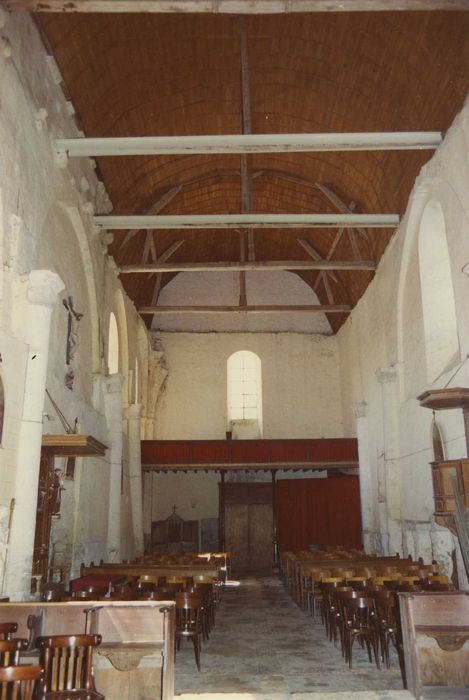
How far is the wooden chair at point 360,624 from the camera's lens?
23.5 feet

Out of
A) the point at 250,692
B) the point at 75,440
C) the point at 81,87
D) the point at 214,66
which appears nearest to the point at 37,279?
the point at 75,440

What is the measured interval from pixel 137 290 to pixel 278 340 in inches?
265

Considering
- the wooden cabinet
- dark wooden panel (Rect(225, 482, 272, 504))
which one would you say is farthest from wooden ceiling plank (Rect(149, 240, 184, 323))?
the wooden cabinet

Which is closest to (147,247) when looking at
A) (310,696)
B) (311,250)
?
(311,250)

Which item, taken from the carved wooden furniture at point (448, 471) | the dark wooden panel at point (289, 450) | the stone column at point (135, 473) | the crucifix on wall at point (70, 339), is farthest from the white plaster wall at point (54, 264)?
the carved wooden furniture at point (448, 471)

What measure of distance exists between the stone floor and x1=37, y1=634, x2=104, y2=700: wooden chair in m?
1.41

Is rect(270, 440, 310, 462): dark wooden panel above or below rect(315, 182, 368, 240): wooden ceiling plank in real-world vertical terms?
below

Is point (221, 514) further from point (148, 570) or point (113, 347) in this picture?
point (148, 570)

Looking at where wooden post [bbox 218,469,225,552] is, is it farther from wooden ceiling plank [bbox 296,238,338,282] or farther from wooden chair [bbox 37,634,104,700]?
wooden chair [bbox 37,634,104,700]

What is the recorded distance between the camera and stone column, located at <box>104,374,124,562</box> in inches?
594

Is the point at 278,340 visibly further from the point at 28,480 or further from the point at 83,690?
the point at 83,690

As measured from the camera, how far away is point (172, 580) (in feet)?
33.3

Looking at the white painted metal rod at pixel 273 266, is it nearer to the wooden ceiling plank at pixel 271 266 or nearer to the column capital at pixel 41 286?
the wooden ceiling plank at pixel 271 266

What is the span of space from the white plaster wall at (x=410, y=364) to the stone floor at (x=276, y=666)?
13.7ft
